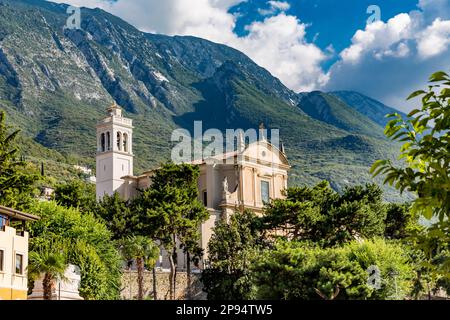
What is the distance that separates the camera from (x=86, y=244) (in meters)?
46.0

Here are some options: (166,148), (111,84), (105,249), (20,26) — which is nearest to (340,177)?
(166,148)

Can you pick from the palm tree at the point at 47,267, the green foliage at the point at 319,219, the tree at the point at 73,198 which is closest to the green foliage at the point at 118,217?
the tree at the point at 73,198

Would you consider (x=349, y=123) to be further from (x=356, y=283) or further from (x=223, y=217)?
(x=356, y=283)

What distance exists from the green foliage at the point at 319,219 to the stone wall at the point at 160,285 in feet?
22.3

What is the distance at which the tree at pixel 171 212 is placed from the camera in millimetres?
53000

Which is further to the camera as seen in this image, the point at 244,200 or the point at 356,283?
the point at 244,200

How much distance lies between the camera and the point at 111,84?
186 meters

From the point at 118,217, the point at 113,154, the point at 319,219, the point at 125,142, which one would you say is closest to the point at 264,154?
the point at 319,219

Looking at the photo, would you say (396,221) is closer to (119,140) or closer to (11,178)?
(119,140)

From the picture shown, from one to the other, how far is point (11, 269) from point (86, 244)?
1074 cm

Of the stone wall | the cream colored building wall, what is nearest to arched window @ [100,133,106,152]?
the stone wall

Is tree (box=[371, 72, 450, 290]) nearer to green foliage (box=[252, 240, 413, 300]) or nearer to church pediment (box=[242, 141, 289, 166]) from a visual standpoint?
green foliage (box=[252, 240, 413, 300])

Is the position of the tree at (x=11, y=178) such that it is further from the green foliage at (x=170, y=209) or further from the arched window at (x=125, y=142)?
the arched window at (x=125, y=142)

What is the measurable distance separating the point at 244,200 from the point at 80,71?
402 ft
